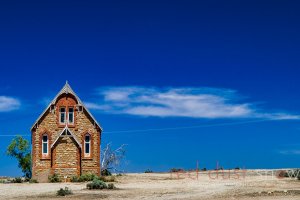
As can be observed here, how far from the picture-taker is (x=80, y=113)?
176ft

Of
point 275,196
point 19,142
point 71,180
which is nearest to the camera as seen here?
point 275,196

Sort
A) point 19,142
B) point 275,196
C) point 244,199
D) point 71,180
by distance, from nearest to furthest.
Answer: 1. point 244,199
2. point 275,196
3. point 71,180
4. point 19,142

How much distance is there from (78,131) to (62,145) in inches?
89.8

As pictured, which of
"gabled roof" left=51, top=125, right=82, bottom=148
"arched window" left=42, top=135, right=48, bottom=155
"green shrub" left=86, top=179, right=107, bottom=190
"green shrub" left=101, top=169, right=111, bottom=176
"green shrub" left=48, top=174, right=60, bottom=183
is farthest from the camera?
"green shrub" left=101, top=169, right=111, bottom=176

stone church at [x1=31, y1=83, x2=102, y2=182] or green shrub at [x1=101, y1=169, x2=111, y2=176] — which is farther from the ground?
stone church at [x1=31, y1=83, x2=102, y2=182]

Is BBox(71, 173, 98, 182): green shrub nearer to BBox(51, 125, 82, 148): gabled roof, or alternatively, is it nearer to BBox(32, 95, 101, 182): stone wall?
BBox(32, 95, 101, 182): stone wall

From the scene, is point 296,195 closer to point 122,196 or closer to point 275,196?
point 275,196

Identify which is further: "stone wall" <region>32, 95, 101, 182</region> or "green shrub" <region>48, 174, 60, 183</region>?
"stone wall" <region>32, 95, 101, 182</region>

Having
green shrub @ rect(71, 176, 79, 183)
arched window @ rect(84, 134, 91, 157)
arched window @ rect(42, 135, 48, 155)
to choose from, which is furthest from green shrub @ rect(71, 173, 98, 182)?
arched window @ rect(42, 135, 48, 155)

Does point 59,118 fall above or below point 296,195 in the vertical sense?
above

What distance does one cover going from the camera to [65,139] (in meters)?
52.4

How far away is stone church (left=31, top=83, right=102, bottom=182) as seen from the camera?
5238cm

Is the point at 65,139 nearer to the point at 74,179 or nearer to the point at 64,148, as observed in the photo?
the point at 64,148

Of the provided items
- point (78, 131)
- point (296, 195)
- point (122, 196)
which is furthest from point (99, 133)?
point (296, 195)
